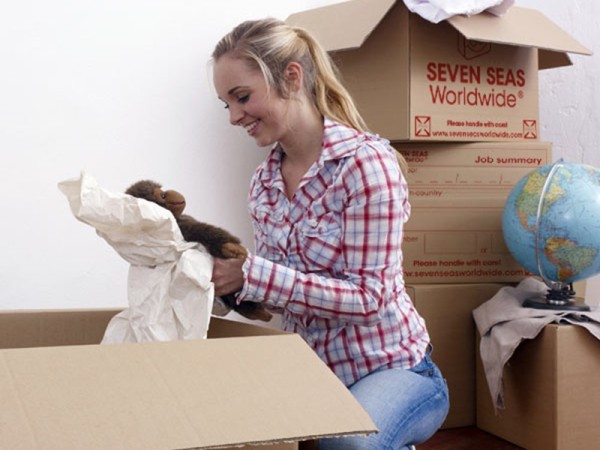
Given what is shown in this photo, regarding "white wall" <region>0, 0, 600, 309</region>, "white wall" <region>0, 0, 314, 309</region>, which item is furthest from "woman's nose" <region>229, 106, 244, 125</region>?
"white wall" <region>0, 0, 600, 309</region>

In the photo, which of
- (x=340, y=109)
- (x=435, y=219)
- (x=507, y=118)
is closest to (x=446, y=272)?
(x=435, y=219)

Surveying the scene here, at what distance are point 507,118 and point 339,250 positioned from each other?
45.2 inches

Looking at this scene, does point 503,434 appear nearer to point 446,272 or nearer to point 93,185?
point 446,272

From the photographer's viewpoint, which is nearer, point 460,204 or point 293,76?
point 293,76

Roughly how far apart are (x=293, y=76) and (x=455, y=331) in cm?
114

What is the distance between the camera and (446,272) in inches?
98.8

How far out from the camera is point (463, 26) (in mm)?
2223

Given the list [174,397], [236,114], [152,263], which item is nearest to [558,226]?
[236,114]

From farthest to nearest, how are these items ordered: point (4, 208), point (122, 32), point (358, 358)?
point (122, 32) → point (4, 208) → point (358, 358)

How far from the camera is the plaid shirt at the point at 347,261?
1458 millimetres

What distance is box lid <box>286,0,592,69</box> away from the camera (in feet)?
7.39

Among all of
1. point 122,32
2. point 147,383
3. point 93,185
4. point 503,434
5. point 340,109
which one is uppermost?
point 122,32

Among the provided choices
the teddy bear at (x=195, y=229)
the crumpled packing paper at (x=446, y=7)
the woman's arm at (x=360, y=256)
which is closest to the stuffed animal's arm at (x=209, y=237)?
the teddy bear at (x=195, y=229)

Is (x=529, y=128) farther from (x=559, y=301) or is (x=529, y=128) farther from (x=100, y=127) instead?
(x=100, y=127)
